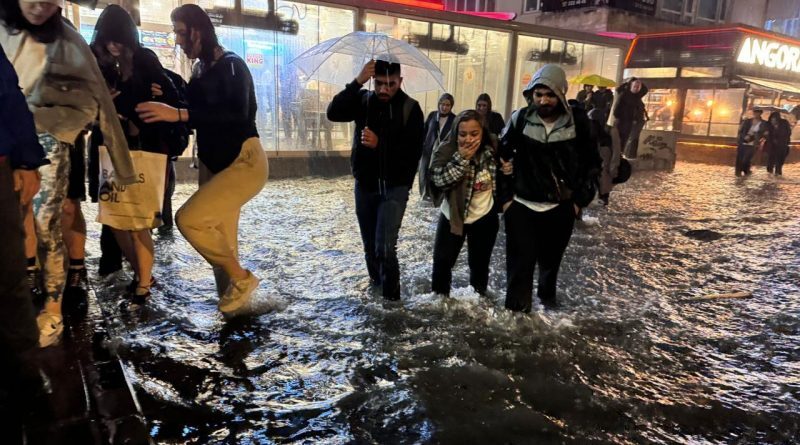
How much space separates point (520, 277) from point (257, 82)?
8.99 m

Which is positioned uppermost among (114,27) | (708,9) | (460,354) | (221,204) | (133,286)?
(708,9)

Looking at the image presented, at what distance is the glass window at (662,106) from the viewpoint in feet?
78.1

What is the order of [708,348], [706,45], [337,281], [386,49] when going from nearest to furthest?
[708,348], [386,49], [337,281], [706,45]

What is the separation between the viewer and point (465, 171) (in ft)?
14.1

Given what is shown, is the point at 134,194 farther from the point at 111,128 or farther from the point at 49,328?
the point at 49,328

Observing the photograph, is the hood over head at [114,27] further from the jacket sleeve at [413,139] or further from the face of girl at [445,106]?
the face of girl at [445,106]

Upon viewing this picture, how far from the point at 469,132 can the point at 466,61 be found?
11.1 m

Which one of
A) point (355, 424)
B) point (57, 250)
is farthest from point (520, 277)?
point (57, 250)

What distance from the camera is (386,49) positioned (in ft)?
14.5

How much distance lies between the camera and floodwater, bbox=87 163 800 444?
9.73 feet

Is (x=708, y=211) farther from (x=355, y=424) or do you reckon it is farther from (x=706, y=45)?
(x=706, y=45)

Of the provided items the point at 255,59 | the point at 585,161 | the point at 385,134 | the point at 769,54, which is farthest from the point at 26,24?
the point at 769,54

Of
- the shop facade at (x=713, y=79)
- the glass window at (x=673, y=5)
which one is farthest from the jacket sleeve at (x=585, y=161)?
the glass window at (x=673, y=5)

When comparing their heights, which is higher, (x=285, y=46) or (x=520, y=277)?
(x=285, y=46)
